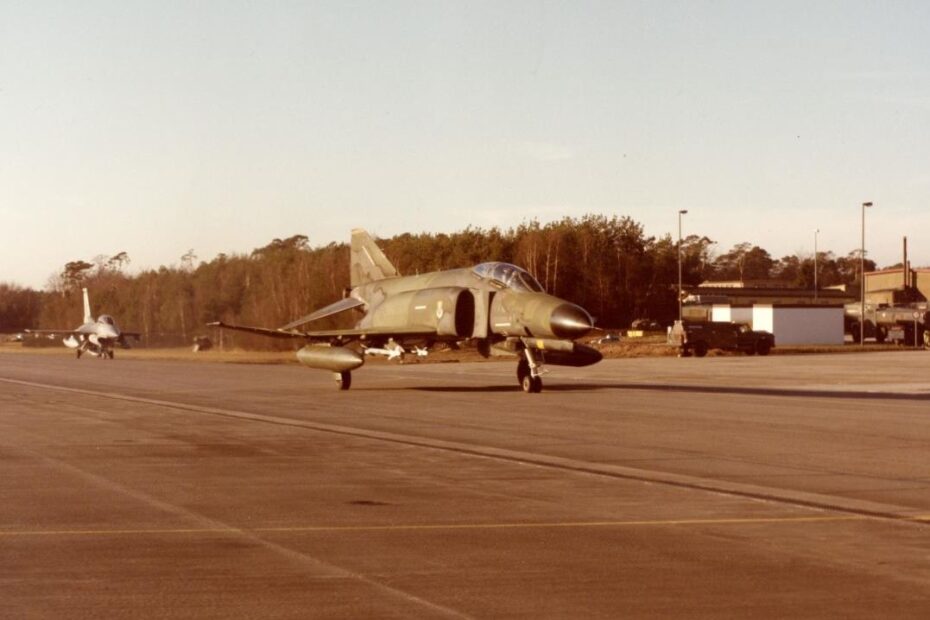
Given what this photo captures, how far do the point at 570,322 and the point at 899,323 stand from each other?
53214 mm

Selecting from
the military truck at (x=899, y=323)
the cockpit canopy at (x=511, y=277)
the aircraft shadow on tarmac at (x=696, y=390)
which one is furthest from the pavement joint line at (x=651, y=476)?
the military truck at (x=899, y=323)

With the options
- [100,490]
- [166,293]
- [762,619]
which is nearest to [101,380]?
[100,490]

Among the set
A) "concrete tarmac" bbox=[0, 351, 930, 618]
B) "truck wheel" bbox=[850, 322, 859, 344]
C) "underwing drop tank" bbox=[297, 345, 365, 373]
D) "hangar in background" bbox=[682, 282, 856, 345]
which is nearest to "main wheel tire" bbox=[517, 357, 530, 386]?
"underwing drop tank" bbox=[297, 345, 365, 373]

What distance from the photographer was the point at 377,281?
34.6 m

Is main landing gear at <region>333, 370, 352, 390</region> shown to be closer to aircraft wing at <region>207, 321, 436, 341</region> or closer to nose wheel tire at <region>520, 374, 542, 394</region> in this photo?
aircraft wing at <region>207, 321, 436, 341</region>

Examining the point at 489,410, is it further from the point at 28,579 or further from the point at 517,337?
the point at 28,579

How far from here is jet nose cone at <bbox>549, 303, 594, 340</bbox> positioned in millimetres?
25812

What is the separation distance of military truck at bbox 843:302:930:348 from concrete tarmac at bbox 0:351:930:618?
5108 centimetres

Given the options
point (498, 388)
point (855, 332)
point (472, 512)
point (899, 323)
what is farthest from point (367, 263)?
point (855, 332)

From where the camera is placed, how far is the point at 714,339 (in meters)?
57.8

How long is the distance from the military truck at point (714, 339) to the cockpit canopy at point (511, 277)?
94.9ft

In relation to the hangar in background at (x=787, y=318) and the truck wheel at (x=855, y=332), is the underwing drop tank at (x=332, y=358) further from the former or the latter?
the truck wheel at (x=855, y=332)

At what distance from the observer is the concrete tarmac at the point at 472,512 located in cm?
713

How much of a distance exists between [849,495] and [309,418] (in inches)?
503
